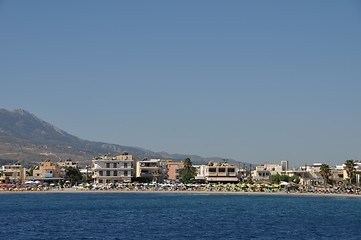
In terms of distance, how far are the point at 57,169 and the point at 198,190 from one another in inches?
1480

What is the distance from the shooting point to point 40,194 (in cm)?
11844

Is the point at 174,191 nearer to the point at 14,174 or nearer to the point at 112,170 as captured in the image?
the point at 112,170

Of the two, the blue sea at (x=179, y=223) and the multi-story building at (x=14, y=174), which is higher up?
the multi-story building at (x=14, y=174)

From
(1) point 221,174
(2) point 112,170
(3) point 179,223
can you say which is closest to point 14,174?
(2) point 112,170

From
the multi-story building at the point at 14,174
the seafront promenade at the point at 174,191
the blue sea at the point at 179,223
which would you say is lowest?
the blue sea at the point at 179,223

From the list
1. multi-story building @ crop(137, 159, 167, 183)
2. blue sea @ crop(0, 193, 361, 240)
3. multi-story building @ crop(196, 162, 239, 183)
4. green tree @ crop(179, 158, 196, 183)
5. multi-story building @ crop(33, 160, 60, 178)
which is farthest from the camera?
multi-story building @ crop(33, 160, 60, 178)

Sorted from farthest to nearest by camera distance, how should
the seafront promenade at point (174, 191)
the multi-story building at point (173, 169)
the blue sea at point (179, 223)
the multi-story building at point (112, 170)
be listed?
the multi-story building at point (173, 169) → the multi-story building at point (112, 170) → the seafront promenade at point (174, 191) → the blue sea at point (179, 223)

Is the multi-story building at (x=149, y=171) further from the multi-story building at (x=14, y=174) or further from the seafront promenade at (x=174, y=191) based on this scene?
the multi-story building at (x=14, y=174)


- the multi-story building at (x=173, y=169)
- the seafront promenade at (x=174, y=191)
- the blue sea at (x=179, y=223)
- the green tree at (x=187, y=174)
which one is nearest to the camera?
the blue sea at (x=179, y=223)

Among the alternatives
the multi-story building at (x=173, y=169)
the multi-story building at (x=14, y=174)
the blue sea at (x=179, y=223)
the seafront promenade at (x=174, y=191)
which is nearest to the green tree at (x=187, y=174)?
the seafront promenade at (x=174, y=191)

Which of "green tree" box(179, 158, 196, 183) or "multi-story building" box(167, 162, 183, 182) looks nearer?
"green tree" box(179, 158, 196, 183)

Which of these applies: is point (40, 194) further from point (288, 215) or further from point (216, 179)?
point (288, 215)

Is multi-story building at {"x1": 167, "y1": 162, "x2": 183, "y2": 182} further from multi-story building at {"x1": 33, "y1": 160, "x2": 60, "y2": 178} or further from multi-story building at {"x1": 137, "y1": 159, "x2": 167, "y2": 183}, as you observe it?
multi-story building at {"x1": 33, "y1": 160, "x2": 60, "y2": 178}

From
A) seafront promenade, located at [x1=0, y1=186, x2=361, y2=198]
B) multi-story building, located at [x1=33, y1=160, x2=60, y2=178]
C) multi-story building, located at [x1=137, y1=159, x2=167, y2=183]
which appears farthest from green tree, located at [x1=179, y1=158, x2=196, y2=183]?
multi-story building, located at [x1=33, y1=160, x2=60, y2=178]
